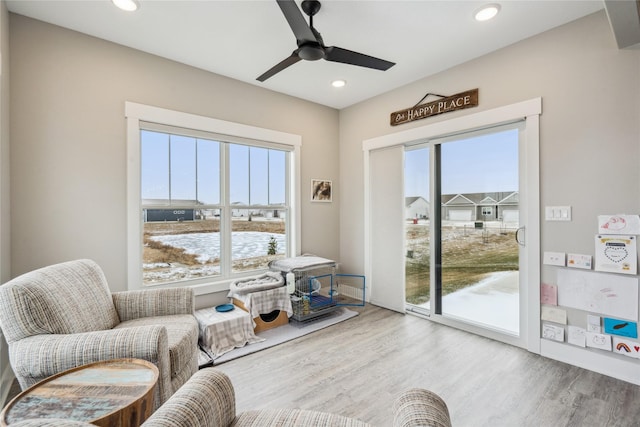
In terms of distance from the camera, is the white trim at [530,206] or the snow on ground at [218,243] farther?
the snow on ground at [218,243]

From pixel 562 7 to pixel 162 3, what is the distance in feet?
9.81

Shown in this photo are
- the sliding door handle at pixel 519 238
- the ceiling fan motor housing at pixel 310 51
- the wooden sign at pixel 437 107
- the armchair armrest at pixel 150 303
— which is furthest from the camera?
the wooden sign at pixel 437 107

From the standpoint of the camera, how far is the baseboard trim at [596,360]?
2.13 metres

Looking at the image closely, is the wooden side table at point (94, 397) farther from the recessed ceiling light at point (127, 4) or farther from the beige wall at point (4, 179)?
the recessed ceiling light at point (127, 4)

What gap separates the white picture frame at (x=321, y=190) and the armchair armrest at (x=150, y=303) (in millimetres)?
2292

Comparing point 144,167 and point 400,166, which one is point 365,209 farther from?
point 144,167

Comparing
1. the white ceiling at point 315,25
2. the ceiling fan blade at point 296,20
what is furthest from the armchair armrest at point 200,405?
the white ceiling at point 315,25

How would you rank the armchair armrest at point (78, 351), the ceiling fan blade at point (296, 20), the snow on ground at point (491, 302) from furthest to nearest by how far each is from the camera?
the snow on ground at point (491, 302) → the ceiling fan blade at point (296, 20) → the armchair armrest at point (78, 351)

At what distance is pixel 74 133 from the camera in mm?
2510

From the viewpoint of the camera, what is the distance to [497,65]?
281 centimetres

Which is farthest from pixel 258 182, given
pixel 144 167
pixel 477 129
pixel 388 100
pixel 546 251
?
pixel 546 251

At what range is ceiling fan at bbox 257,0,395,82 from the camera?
5.75 feet

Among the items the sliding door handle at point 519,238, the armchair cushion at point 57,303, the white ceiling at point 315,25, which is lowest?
the armchair cushion at point 57,303

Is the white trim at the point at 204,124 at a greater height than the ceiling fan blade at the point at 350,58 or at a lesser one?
lesser
